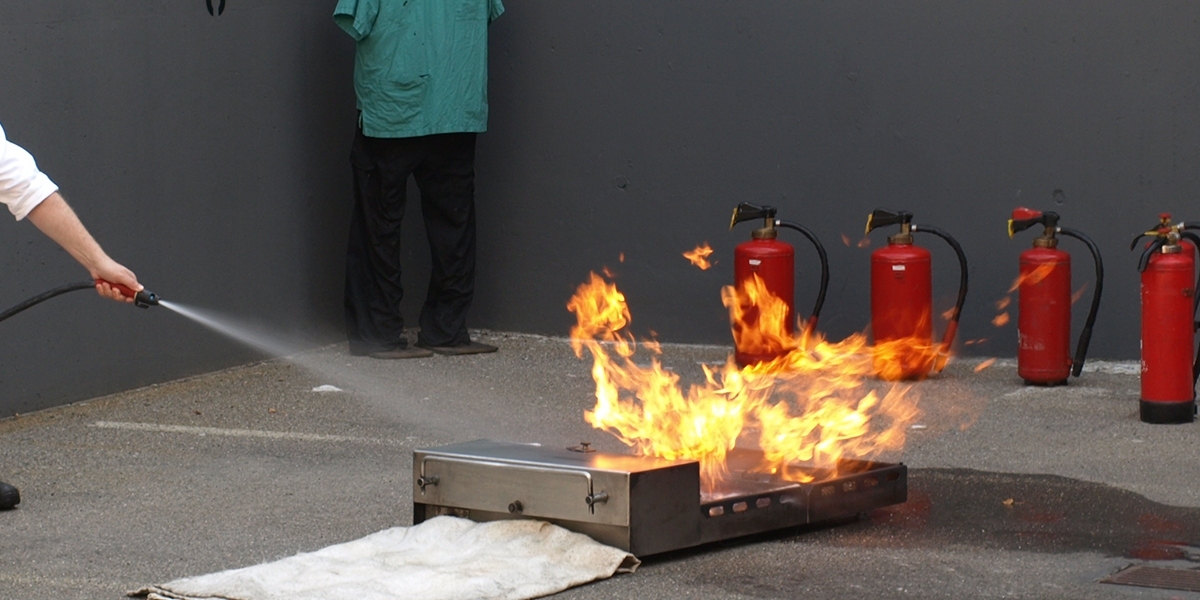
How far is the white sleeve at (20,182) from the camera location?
4594 mm

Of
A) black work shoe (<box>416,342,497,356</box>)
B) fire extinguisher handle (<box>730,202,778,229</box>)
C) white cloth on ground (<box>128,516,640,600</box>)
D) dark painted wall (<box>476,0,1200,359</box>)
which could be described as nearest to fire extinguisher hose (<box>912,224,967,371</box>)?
dark painted wall (<box>476,0,1200,359</box>)

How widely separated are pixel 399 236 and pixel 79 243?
161 inches

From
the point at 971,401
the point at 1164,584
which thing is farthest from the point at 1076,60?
the point at 1164,584

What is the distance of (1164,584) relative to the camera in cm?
445

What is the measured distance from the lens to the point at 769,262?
789cm

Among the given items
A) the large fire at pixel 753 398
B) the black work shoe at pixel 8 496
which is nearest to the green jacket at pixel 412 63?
the large fire at pixel 753 398

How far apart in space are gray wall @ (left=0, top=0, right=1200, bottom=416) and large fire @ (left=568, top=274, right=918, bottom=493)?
0.62 feet

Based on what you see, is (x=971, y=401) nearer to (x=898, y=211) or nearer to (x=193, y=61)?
(x=898, y=211)

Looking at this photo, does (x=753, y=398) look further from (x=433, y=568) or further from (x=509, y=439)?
(x=433, y=568)

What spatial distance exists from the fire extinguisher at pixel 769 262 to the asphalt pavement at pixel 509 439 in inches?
18.8

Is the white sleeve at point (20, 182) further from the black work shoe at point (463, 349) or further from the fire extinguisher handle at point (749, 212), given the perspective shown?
the black work shoe at point (463, 349)

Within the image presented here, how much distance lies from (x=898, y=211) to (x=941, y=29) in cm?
88

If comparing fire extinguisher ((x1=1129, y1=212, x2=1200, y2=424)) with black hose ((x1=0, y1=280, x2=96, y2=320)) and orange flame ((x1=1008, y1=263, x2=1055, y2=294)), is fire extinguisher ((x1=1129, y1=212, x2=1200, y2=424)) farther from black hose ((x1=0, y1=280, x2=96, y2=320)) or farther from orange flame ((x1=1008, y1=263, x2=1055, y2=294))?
black hose ((x1=0, y1=280, x2=96, y2=320))

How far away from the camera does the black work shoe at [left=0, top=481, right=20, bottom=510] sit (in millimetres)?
5488
